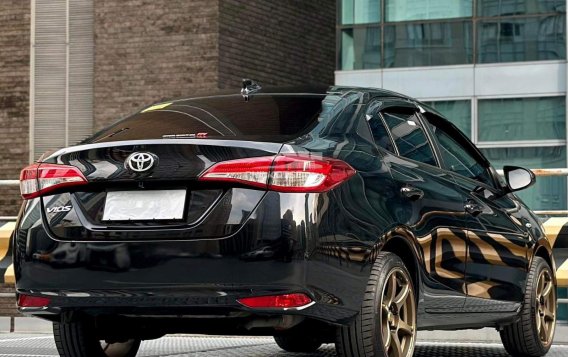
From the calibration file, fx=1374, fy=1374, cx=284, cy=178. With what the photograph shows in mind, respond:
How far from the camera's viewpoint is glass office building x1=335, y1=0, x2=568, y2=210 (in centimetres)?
2522

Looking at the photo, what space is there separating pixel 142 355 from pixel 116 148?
101 inches

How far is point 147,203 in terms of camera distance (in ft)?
19.1

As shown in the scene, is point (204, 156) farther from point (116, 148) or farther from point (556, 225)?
Result: point (556, 225)

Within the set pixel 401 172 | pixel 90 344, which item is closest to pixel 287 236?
pixel 401 172

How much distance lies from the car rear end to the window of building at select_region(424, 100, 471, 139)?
1981cm

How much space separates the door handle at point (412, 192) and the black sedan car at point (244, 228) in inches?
0.4

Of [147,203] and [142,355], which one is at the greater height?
[147,203]

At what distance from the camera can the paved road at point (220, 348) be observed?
27.6 ft

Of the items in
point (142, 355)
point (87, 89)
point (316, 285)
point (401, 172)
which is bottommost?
point (142, 355)

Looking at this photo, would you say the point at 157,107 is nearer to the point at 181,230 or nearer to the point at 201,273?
the point at 181,230

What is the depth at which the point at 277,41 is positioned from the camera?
26.8 m

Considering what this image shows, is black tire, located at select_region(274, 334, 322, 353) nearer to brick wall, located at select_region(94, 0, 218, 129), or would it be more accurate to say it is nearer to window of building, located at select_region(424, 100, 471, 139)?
brick wall, located at select_region(94, 0, 218, 129)

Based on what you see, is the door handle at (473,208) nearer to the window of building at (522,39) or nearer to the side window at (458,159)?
the side window at (458,159)

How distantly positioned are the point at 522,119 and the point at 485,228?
59.9 ft
